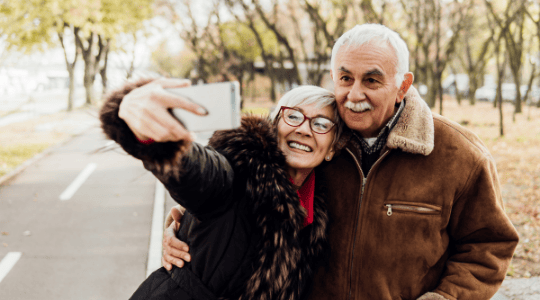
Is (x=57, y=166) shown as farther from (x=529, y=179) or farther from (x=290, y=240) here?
(x=529, y=179)

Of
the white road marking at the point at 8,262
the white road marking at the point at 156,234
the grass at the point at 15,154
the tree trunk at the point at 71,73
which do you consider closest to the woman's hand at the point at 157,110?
the white road marking at the point at 156,234

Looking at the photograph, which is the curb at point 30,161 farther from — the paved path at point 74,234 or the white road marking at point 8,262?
the white road marking at point 8,262

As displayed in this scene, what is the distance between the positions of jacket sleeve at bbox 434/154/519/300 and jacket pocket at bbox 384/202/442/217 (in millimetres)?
136

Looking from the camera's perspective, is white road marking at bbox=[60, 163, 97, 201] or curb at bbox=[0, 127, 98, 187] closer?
white road marking at bbox=[60, 163, 97, 201]

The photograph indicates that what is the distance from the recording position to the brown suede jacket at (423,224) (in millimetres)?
2037

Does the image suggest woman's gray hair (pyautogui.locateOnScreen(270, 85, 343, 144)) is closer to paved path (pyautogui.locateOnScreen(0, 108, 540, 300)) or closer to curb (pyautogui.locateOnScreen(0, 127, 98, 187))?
paved path (pyautogui.locateOnScreen(0, 108, 540, 300))

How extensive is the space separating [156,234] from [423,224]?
4949mm


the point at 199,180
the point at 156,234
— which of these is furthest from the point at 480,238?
the point at 156,234

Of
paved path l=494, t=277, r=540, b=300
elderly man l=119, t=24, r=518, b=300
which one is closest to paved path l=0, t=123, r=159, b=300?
elderly man l=119, t=24, r=518, b=300

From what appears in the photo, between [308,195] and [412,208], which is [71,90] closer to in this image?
[308,195]

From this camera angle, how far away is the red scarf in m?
2.04

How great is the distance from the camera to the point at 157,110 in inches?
44.1

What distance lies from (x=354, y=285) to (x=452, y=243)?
61cm

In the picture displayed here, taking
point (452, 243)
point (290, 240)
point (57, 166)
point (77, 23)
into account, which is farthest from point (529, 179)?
point (77, 23)
